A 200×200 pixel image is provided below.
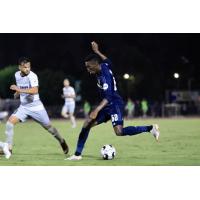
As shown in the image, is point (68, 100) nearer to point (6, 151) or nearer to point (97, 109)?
point (6, 151)

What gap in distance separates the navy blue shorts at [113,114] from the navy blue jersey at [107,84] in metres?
0.08

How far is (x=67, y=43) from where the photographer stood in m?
12.8

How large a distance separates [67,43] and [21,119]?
302 cm

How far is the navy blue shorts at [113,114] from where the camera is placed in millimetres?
9609

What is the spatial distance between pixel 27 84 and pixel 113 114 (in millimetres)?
1452

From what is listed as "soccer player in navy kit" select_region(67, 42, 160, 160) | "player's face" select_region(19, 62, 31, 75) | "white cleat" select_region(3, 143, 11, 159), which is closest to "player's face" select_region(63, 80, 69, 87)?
"player's face" select_region(19, 62, 31, 75)

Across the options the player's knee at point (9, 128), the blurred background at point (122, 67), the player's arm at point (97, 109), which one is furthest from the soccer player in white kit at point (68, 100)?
the player's arm at point (97, 109)

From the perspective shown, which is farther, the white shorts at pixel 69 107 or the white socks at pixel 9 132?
the white shorts at pixel 69 107

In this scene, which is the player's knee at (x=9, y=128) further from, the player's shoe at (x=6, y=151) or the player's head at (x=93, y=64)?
the player's head at (x=93, y=64)

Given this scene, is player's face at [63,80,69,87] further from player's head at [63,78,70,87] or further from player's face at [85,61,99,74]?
player's face at [85,61,99,74]

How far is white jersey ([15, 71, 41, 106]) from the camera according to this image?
1002cm

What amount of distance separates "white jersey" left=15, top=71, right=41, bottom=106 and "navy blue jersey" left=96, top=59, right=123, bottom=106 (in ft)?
3.58
